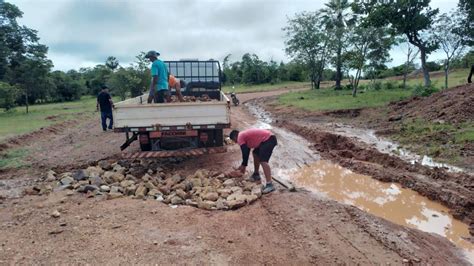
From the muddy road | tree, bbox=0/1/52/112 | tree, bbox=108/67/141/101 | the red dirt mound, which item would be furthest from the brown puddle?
tree, bbox=0/1/52/112

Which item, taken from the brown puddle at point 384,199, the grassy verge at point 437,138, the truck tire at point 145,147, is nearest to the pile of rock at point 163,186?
the truck tire at point 145,147

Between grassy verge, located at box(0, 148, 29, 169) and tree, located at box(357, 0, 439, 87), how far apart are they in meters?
18.1

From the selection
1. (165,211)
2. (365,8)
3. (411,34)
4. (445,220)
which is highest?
(365,8)

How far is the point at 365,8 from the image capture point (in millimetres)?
20484

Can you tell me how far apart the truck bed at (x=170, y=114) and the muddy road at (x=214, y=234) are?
74.3 inches

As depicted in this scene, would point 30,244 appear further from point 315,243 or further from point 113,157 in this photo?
point 113,157

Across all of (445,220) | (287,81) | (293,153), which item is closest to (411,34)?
(293,153)

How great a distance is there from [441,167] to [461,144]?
1.88m

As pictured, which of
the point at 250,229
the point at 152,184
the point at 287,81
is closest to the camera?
the point at 250,229

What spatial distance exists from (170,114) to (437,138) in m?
6.84

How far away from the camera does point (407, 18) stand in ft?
61.5

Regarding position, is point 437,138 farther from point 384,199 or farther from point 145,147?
point 145,147

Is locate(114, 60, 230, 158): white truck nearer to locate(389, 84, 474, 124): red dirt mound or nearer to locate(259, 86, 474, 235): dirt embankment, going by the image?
locate(259, 86, 474, 235): dirt embankment

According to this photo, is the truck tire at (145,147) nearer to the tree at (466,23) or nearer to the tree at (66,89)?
the tree at (466,23)
